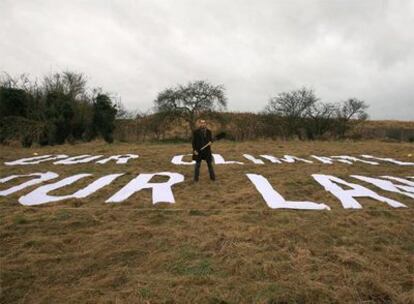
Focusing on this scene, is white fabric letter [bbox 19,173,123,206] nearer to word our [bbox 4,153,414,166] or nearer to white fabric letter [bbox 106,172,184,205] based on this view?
white fabric letter [bbox 106,172,184,205]

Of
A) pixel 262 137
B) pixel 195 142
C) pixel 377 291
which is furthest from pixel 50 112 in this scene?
pixel 377 291

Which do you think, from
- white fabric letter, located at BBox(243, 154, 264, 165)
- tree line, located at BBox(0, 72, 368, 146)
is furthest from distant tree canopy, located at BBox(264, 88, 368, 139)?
white fabric letter, located at BBox(243, 154, 264, 165)

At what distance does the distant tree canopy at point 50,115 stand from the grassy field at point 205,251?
16.1 m

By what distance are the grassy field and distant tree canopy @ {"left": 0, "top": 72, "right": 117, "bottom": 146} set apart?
52.8 ft

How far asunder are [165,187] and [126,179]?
1.72m

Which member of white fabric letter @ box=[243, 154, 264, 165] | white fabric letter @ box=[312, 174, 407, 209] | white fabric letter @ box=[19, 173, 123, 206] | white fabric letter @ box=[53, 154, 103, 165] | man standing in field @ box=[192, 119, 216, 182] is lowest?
white fabric letter @ box=[19, 173, 123, 206]

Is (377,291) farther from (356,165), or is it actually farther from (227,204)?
(356,165)

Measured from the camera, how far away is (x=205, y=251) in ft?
15.0

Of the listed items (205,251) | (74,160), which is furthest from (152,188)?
(74,160)

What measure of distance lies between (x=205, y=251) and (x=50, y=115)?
21757mm

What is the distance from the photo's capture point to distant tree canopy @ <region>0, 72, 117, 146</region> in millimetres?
22203

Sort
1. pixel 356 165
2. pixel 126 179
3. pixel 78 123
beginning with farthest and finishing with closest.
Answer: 1. pixel 78 123
2. pixel 356 165
3. pixel 126 179

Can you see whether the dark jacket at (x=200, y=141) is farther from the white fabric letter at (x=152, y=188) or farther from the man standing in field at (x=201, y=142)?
the white fabric letter at (x=152, y=188)

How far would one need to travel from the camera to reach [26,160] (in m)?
13.4
